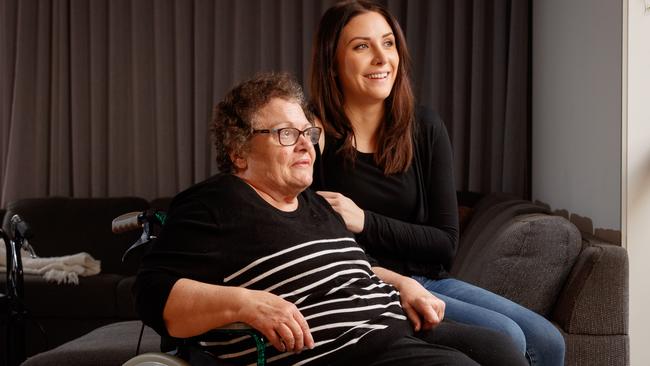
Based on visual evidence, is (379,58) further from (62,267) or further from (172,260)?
(62,267)

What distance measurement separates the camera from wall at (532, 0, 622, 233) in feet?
8.82

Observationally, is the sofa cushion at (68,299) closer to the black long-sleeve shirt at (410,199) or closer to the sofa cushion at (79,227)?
the sofa cushion at (79,227)

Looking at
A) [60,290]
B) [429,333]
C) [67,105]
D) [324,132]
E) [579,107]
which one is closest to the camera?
[429,333]

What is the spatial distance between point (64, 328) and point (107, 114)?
1422 mm

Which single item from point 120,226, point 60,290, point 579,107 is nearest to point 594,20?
point 579,107

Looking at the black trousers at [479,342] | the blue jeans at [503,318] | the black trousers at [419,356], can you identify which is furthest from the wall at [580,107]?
the black trousers at [419,356]

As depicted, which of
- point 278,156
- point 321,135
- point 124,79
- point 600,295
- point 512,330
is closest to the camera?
point 278,156

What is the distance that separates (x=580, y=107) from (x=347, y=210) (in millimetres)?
1522

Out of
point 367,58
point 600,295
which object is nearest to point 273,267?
point 367,58

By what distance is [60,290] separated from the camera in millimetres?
4164

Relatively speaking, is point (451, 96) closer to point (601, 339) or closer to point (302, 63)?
point (302, 63)

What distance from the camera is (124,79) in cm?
504

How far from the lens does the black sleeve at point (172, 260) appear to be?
162 centimetres

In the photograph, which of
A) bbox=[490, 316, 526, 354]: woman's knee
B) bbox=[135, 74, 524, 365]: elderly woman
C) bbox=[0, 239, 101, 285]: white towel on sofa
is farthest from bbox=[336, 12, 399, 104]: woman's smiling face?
bbox=[0, 239, 101, 285]: white towel on sofa
